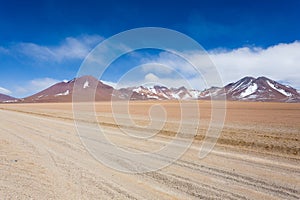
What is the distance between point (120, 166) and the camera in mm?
9148

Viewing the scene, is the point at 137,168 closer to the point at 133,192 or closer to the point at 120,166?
the point at 120,166

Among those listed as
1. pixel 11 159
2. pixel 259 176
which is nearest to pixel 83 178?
pixel 11 159

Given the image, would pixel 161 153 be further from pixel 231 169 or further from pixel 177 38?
pixel 177 38

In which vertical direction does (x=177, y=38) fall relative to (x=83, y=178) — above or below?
above

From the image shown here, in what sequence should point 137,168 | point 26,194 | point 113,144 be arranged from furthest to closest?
point 113,144 < point 137,168 < point 26,194

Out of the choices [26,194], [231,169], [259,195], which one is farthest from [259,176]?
[26,194]

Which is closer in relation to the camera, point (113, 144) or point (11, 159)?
point (11, 159)

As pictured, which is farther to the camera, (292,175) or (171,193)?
(292,175)

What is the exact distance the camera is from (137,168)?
351 inches

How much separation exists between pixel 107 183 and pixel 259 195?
3.89m

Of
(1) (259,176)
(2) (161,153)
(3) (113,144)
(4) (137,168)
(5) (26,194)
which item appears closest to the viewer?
(5) (26,194)

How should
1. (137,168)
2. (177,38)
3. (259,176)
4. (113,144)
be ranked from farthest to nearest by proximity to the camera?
1. (113,144)
2. (177,38)
3. (137,168)
4. (259,176)

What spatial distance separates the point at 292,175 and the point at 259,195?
2.51m

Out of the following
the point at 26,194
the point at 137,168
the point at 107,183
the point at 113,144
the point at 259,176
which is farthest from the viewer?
the point at 113,144
